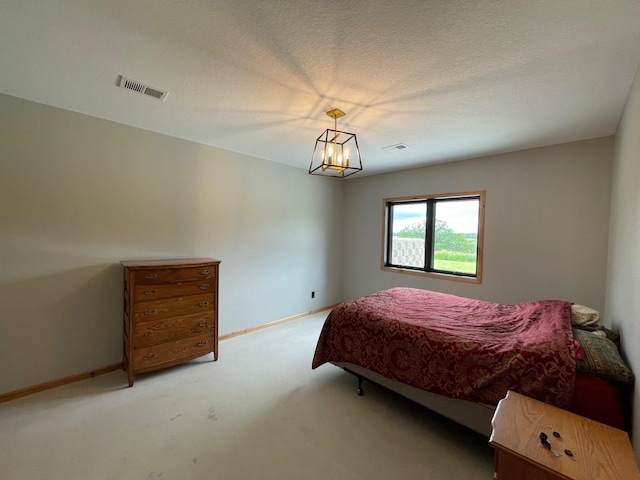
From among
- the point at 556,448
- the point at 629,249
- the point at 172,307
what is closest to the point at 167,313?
the point at 172,307

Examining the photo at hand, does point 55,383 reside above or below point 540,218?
below

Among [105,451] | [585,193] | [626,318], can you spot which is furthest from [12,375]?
Result: [585,193]

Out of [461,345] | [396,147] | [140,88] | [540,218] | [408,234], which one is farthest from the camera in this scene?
[408,234]

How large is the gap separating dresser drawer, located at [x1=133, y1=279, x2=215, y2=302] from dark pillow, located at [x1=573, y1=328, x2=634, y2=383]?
10.0 ft

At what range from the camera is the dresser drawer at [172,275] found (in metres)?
2.44

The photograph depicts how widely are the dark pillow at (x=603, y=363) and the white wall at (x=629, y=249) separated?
0.16 ft

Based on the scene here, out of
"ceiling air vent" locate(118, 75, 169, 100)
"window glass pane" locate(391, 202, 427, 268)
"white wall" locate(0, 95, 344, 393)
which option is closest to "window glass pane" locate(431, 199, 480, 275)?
"window glass pane" locate(391, 202, 427, 268)

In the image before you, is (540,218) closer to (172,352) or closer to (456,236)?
(456,236)

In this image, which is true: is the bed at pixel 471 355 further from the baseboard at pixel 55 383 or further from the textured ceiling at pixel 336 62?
the baseboard at pixel 55 383

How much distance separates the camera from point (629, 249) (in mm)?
1650

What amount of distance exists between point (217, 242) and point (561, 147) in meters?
4.26

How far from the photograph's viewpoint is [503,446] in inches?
40.0

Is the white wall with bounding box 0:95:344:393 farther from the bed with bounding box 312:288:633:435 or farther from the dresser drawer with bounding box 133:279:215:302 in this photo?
the bed with bounding box 312:288:633:435

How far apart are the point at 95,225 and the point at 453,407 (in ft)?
11.5
